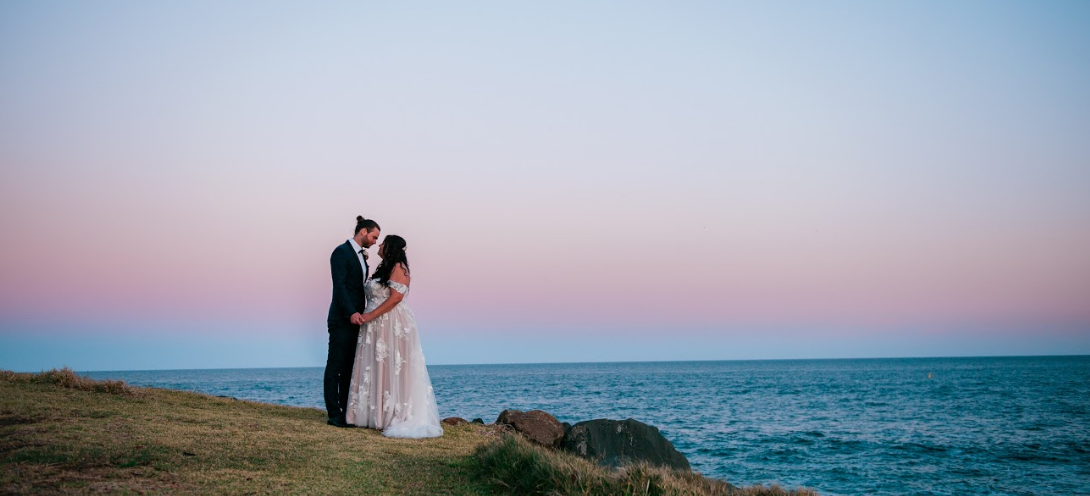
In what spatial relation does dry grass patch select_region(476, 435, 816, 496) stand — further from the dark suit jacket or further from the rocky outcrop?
the dark suit jacket

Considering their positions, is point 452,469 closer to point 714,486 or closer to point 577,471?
point 577,471

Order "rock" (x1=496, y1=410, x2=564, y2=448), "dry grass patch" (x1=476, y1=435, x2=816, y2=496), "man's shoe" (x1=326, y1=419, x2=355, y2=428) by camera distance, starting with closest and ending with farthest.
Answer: "dry grass patch" (x1=476, y1=435, x2=816, y2=496) → "man's shoe" (x1=326, y1=419, x2=355, y2=428) → "rock" (x1=496, y1=410, x2=564, y2=448)

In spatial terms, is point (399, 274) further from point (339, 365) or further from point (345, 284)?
point (339, 365)

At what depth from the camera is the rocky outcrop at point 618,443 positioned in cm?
1148

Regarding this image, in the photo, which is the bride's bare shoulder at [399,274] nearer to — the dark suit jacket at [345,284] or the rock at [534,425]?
the dark suit jacket at [345,284]

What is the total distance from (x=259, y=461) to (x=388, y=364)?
9.83 ft

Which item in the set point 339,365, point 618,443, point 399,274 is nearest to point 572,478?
point 618,443

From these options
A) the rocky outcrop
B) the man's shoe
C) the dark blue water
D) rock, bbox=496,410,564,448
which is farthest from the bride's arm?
the dark blue water

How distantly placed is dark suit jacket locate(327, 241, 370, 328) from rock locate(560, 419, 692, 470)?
Result: 12.8ft

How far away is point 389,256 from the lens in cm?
1080

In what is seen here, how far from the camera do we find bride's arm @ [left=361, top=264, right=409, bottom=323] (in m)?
10.8

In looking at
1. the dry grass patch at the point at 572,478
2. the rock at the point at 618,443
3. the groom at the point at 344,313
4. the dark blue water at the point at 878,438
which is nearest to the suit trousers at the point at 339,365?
the groom at the point at 344,313

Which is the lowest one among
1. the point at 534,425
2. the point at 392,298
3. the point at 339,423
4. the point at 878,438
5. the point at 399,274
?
the point at 878,438

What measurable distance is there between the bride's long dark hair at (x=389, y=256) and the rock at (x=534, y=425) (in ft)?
14.8
